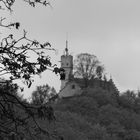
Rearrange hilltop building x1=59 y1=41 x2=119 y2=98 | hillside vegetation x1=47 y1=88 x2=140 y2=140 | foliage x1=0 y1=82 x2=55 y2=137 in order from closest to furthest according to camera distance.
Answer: foliage x1=0 y1=82 x2=55 y2=137 < hillside vegetation x1=47 y1=88 x2=140 y2=140 < hilltop building x1=59 y1=41 x2=119 y2=98

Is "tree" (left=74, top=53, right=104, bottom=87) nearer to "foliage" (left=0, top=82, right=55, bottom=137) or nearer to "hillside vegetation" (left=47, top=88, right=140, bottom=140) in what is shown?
"hillside vegetation" (left=47, top=88, right=140, bottom=140)

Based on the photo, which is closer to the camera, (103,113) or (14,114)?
(14,114)

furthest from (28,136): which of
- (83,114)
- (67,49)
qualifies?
(67,49)

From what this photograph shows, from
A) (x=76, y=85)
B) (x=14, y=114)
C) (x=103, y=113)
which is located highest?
(x=76, y=85)

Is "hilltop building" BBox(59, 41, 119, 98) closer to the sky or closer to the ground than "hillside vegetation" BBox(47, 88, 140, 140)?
closer to the sky

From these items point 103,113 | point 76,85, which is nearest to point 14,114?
point 103,113

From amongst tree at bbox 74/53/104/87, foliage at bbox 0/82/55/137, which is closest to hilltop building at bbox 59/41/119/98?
tree at bbox 74/53/104/87

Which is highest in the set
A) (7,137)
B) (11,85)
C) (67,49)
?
(67,49)

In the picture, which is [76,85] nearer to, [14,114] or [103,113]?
[103,113]

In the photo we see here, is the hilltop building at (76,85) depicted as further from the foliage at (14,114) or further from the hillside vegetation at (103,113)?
the foliage at (14,114)

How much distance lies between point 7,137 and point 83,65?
256ft

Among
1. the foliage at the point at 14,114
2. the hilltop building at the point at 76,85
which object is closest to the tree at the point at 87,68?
the hilltop building at the point at 76,85

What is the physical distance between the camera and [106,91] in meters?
85.8

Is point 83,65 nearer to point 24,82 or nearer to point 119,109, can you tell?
point 119,109
